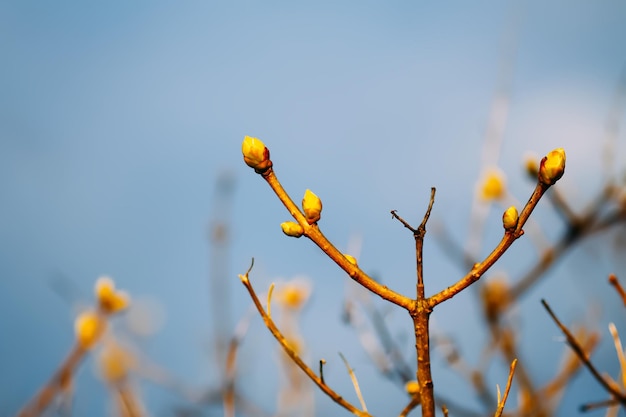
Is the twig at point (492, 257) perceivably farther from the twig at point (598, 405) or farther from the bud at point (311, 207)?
the twig at point (598, 405)

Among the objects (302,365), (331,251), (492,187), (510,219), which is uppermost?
(492,187)

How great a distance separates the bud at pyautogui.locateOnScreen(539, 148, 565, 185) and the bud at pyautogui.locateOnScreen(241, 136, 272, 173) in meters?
0.39

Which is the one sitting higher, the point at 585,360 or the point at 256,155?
the point at 585,360

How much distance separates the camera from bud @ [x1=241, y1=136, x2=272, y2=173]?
2.48 ft

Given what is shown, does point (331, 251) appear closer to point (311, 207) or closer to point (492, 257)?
point (311, 207)

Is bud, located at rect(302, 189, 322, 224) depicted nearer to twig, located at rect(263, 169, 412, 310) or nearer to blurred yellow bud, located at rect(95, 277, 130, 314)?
twig, located at rect(263, 169, 412, 310)

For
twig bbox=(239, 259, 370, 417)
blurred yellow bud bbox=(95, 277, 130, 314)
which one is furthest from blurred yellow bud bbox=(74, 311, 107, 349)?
twig bbox=(239, 259, 370, 417)

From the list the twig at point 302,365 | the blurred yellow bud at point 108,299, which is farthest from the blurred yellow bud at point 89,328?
the twig at point 302,365

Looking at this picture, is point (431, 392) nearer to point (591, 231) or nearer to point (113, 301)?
point (113, 301)

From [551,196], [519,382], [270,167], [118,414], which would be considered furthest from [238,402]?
[270,167]

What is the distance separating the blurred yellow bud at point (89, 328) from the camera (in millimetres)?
1668

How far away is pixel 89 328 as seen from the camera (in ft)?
5.61

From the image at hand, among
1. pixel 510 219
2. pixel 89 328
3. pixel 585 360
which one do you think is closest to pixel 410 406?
pixel 585 360

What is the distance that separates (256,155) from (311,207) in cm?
11
